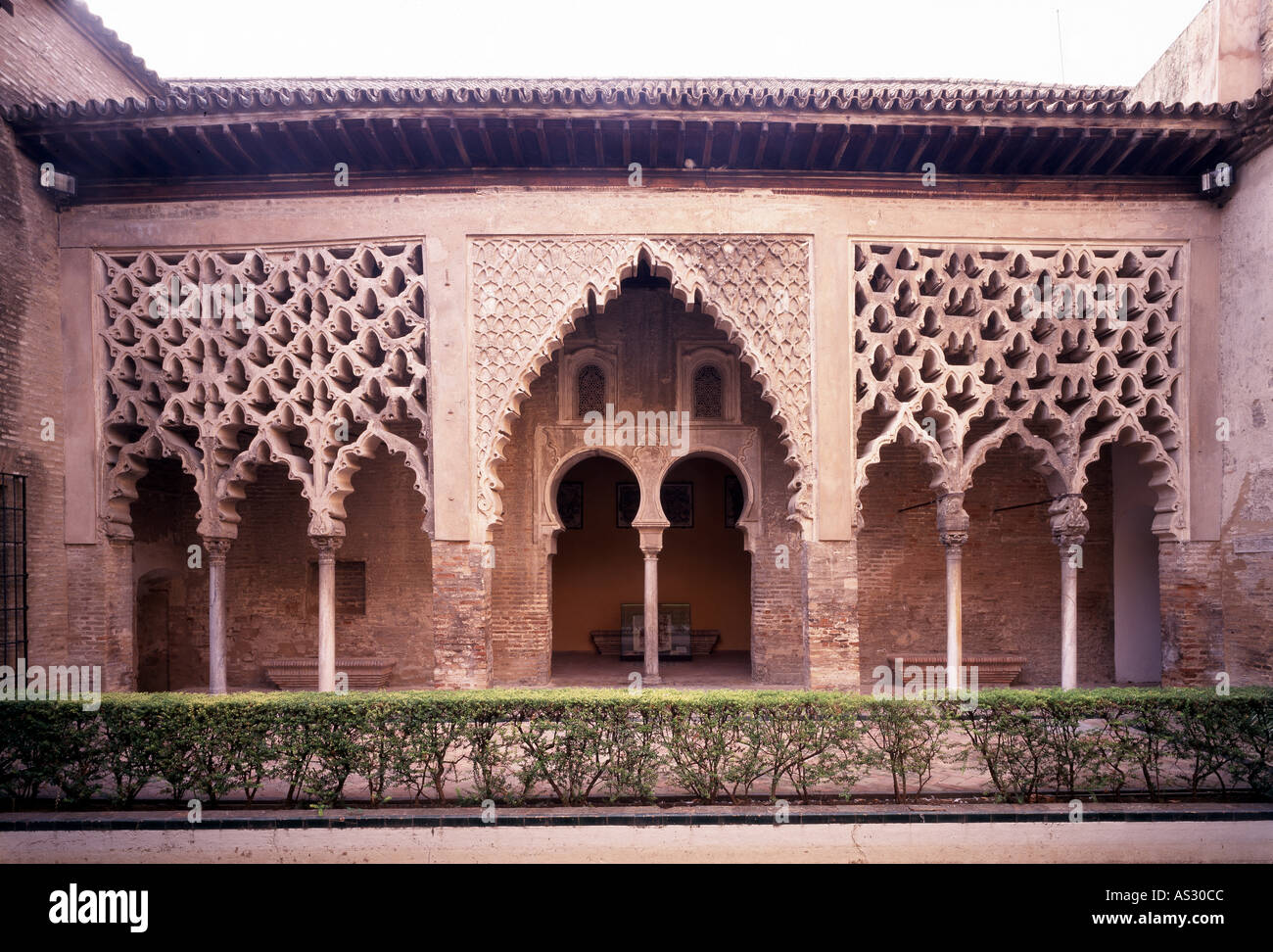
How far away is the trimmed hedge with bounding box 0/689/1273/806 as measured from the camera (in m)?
5.80

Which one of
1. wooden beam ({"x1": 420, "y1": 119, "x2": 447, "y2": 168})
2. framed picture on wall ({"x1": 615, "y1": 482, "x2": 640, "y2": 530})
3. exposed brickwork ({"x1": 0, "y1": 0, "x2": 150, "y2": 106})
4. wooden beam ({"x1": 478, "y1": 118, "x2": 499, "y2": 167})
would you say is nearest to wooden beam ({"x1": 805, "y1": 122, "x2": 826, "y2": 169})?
wooden beam ({"x1": 478, "y1": 118, "x2": 499, "y2": 167})

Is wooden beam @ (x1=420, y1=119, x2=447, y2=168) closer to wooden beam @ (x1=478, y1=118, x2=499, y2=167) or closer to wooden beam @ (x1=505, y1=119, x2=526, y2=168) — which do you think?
wooden beam @ (x1=478, y1=118, x2=499, y2=167)

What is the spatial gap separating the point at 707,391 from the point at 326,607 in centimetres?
617

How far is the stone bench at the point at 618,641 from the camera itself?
14234 millimetres

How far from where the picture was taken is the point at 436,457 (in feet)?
26.9

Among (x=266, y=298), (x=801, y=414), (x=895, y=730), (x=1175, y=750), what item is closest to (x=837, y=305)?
(x=801, y=414)

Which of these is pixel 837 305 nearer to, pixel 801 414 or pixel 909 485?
pixel 801 414

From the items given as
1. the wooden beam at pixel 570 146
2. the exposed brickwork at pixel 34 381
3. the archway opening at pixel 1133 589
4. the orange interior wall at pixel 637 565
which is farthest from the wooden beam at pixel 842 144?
the exposed brickwork at pixel 34 381

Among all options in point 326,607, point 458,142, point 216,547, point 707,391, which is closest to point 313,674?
point 326,607

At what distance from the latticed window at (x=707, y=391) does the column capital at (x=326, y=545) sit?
548cm

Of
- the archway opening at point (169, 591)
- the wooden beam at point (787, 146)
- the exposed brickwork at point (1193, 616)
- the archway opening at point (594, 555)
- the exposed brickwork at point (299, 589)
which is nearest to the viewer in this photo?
the wooden beam at point (787, 146)

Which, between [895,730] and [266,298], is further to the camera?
[266,298]

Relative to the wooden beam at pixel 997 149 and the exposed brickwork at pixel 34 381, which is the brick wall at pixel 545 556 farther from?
the exposed brickwork at pixel 34 381

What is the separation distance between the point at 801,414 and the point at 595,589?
25.5 ft
